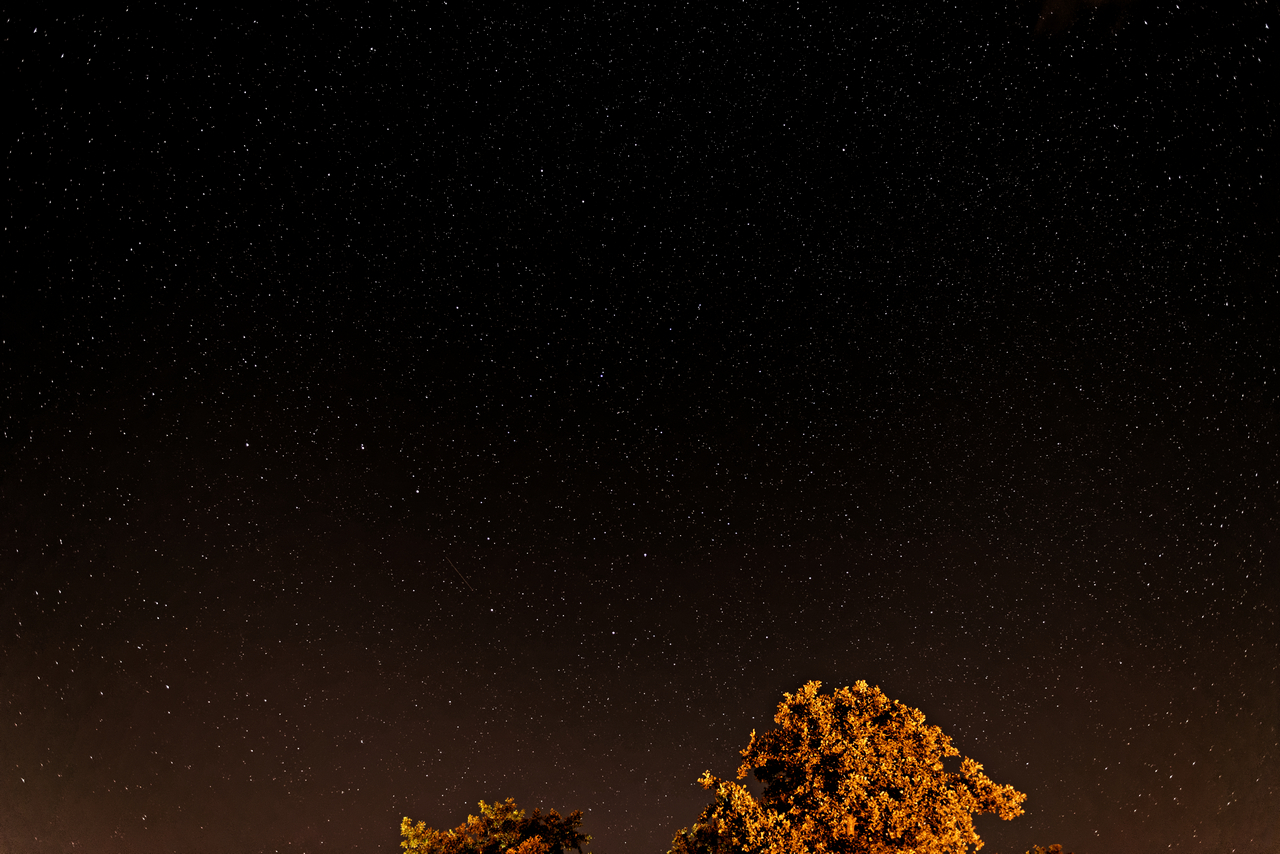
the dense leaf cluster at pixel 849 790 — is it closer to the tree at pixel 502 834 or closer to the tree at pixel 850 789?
the tree at pixel 850 789

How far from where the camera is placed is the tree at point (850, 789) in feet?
22.0

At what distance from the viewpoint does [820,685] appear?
7.65m

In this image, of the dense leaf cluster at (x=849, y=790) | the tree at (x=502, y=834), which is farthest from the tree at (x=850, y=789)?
the tree at (x=502, y=834)

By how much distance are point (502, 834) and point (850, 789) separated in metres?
6.13

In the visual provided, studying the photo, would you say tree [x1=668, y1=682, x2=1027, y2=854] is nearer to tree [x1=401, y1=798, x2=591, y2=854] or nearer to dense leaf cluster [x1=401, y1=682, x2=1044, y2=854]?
dense leaf cluster [x1=401, y1=682, x2=1044, y2=854]

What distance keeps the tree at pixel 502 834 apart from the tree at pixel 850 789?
3000 millimetres

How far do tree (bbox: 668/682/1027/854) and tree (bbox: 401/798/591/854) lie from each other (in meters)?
3.00

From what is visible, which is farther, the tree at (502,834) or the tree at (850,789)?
the tree at (502,834)

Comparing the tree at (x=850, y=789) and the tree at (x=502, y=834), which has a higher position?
the tree at (x=502, y=834)

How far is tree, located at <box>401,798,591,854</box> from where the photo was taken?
31.8 ft

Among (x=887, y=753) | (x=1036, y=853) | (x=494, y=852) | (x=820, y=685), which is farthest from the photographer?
(x=1036, y=853)

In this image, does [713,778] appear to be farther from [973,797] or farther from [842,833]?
[973,797]

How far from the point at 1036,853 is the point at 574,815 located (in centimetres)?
802

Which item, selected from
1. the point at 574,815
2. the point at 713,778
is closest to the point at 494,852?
the point at 574,815
